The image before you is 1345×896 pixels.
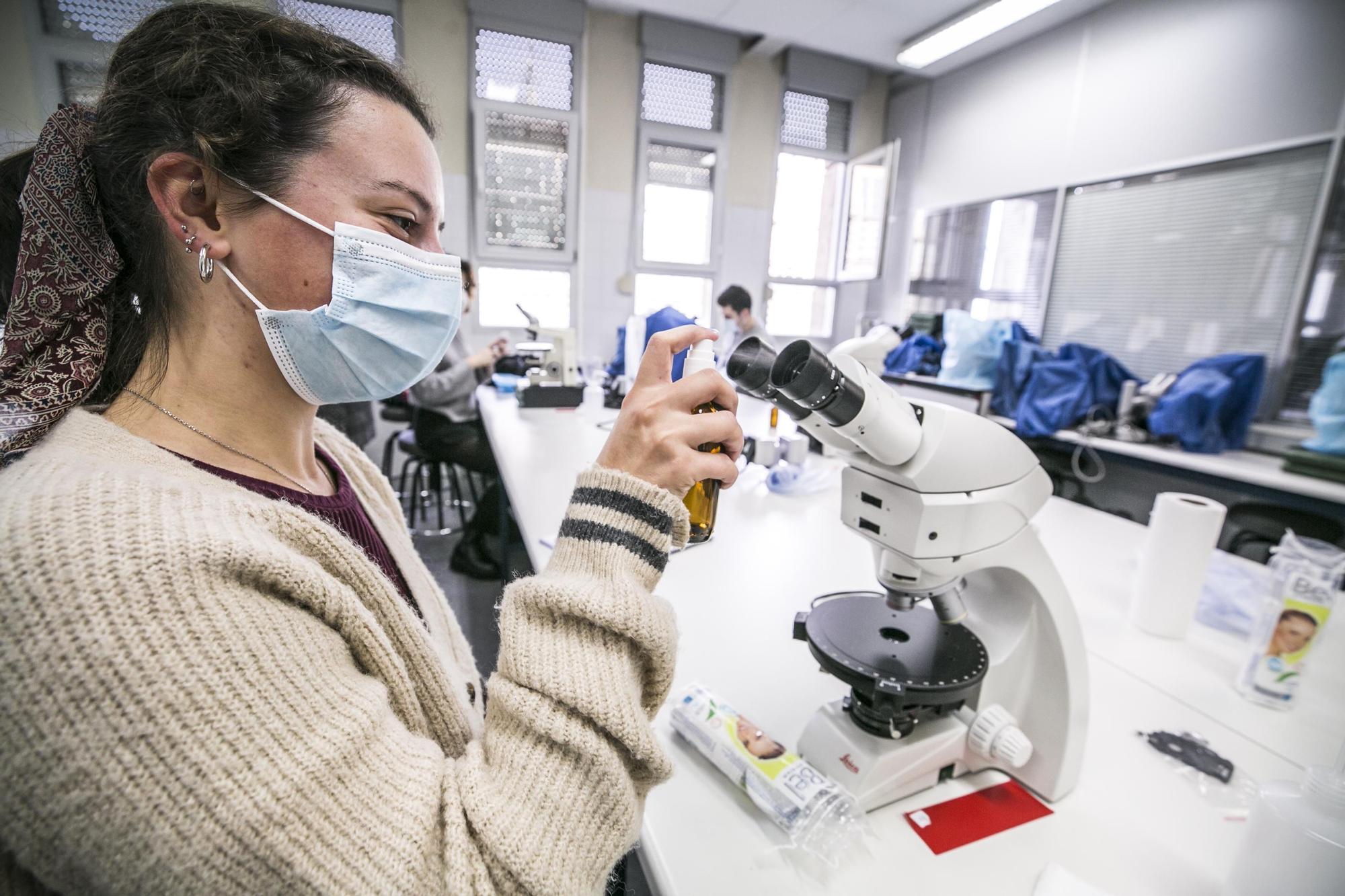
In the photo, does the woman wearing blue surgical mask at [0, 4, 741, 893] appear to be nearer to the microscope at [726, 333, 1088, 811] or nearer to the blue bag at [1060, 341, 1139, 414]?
the microscope at [726, 333, 1088, 811]

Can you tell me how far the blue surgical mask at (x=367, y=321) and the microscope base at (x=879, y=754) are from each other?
817mm

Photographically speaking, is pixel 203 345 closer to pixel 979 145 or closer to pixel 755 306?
pixel 755 306

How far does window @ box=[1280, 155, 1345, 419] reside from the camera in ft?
10.3

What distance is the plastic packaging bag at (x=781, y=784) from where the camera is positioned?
74cm

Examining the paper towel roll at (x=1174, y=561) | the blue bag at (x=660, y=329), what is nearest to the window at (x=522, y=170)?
the blue bag at (x=660, y=329)

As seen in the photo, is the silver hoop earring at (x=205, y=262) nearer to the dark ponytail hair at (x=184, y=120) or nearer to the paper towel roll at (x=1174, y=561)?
the dark ponytail hair at (x=184, y=120)

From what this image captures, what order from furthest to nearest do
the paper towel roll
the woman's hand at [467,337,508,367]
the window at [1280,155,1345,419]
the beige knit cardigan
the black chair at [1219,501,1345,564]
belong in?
the woman's hand at [467,337,508,367] < the window at [1280,155,1345,419] < the black chair at [1219,501,1345,564] < the paper towel roll < the beige knit cardigan

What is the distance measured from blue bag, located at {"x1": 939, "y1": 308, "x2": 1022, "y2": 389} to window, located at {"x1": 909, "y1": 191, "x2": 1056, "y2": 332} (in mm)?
782

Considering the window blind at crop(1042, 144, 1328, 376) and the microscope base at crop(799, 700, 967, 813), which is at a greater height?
the window blind at crop(1042, 144, 1328, 376)

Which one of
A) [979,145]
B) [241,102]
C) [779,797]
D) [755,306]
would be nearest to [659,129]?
[755,306]

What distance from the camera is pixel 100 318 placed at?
2.36 feet

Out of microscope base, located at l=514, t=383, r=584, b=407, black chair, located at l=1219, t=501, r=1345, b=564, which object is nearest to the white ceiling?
microscope base, located at l=514, t=383, r=584, b=407

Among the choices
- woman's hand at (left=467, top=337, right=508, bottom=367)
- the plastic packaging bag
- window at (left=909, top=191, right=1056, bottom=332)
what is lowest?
the plastic packaging bag

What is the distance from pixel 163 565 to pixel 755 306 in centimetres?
595
